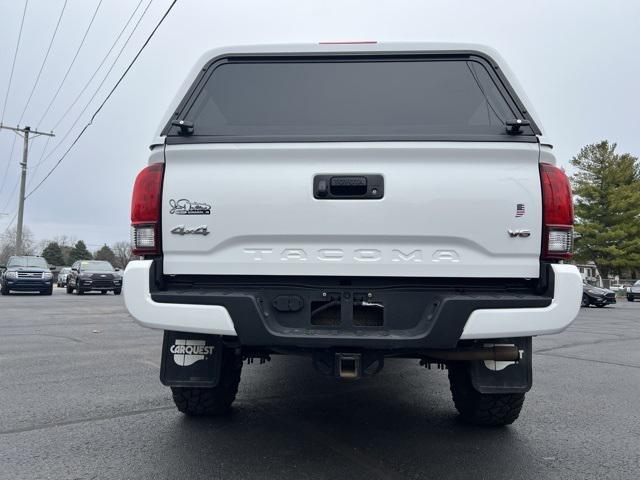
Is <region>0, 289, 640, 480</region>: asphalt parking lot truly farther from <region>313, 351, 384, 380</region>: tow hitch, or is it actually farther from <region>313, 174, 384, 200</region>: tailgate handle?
<region>313, 174, 384, 200</region>: tailgate handle

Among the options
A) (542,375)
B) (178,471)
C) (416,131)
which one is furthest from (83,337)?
(416,131)

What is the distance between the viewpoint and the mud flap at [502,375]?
10.0ft

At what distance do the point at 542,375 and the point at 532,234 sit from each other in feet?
12.8

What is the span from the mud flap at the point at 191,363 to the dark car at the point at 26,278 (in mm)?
22091

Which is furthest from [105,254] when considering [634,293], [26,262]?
[634,293]

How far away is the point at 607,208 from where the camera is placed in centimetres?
4562

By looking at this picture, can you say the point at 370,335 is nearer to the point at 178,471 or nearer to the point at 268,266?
the point at 268,266

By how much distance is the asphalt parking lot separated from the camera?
10.2 feet

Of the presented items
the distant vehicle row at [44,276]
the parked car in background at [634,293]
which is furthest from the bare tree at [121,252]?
the parked car in background at [634,293]

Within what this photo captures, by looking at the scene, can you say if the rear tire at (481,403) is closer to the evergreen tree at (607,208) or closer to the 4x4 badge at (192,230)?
the 4x4 badge at (192,230)

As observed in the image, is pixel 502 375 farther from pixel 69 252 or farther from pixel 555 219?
pixel 69 252

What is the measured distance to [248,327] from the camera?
271 centimetres

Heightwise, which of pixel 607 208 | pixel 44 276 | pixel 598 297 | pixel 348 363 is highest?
pixel 607 208

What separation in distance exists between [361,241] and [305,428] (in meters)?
1.71
